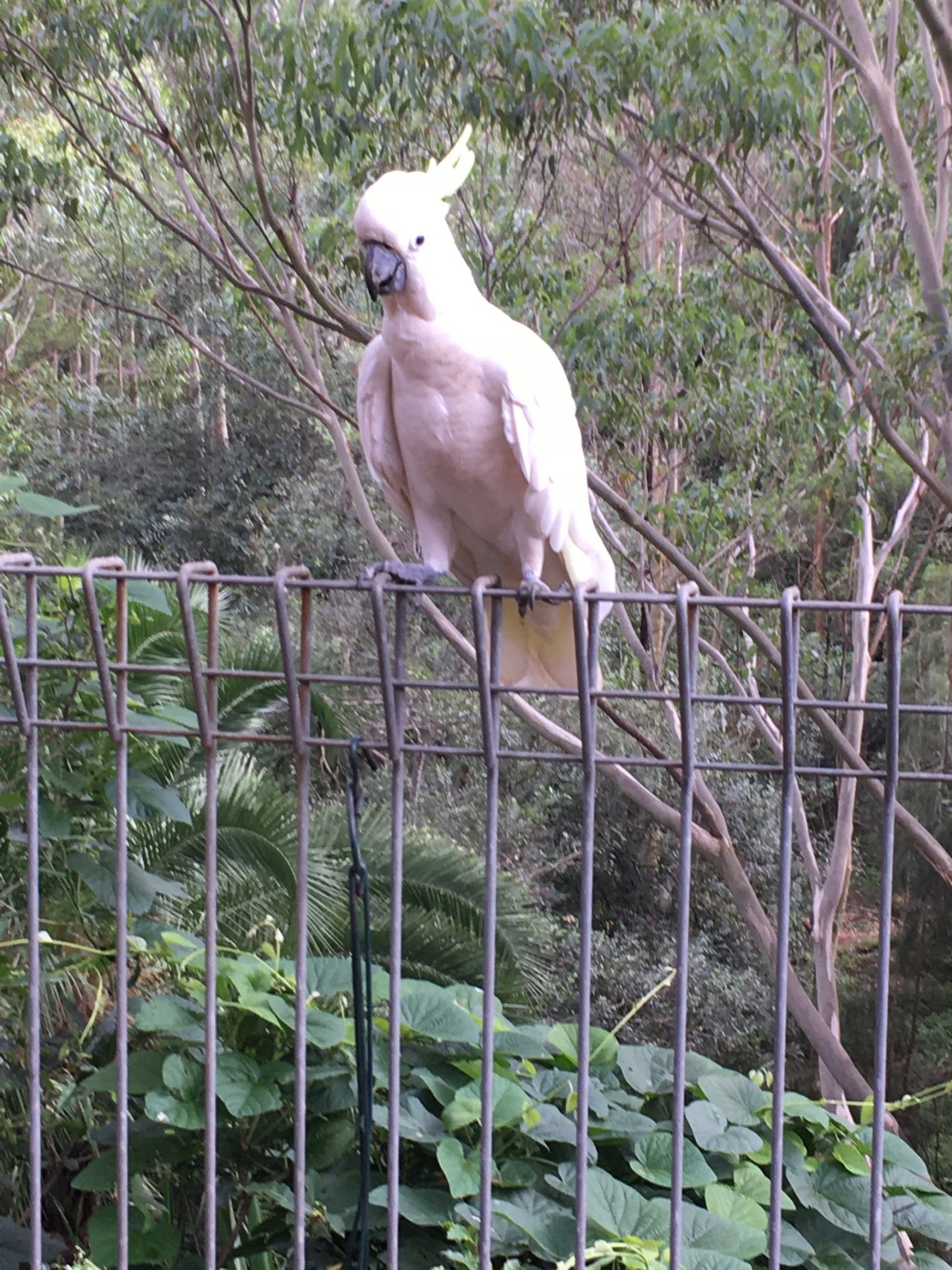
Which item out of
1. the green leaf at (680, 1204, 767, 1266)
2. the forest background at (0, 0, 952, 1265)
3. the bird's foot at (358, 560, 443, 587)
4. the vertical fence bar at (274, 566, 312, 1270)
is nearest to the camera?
the vertical fence bar at (274, 566, 312, 1270)

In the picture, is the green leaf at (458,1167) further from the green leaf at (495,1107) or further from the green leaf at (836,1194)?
the green leaf at (836,1194)

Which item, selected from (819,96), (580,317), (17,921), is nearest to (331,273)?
(580,317)

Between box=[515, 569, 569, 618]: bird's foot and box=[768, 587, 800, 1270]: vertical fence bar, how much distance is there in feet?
0.68

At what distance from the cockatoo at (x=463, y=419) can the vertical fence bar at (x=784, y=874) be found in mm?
704

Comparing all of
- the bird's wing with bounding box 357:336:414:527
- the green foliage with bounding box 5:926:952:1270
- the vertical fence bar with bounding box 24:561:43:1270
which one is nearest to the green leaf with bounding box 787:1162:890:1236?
the green foliage with bounding box 5:926:952:1270

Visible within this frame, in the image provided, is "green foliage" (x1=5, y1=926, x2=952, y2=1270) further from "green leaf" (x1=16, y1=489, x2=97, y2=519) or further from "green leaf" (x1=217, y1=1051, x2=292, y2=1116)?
"green leaf" (x1=16, y1=489, x2=97, y2=519)

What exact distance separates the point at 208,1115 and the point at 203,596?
3.21 m

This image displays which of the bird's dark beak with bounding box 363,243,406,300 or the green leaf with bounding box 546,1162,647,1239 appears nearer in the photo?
the green leaf with bounding box 546,1162,647,1239

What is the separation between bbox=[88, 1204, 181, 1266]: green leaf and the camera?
51.4 inches

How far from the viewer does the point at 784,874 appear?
1.02 m

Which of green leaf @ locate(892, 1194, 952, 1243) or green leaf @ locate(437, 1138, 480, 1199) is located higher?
green leaf @ locate(437, 1138, 480, 1199)

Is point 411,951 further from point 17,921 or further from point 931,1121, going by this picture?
point 931,1121

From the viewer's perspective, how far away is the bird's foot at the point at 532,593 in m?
1.09

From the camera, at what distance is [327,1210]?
4.35 feet
